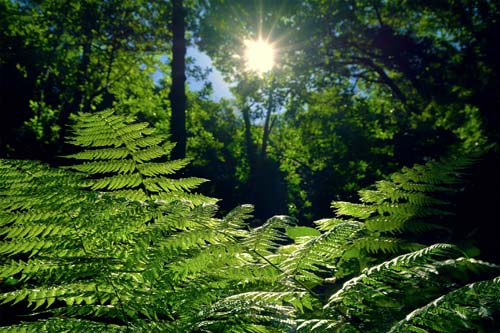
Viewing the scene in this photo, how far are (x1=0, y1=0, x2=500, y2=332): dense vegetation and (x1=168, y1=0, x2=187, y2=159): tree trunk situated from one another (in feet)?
0.22

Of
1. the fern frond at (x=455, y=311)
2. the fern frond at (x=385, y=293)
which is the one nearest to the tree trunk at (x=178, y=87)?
the fern frond at (x=385, y=293)

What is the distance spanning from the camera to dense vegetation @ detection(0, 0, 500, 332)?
115 centimetres

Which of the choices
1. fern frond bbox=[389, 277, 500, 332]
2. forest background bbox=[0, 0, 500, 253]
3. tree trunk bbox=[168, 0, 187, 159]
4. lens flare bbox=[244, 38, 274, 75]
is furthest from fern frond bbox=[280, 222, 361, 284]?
lens flare bbox=[244, 38, 274, 75]

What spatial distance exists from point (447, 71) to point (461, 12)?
2.71m

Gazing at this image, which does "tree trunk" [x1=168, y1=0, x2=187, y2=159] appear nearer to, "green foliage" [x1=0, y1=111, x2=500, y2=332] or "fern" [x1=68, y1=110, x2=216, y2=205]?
"fern" [x1=68, y1=110, x2=216, y2=205]

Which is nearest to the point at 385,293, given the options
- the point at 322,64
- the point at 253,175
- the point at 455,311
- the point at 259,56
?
the point at 455,311

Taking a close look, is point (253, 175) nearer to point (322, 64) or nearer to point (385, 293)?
point (322, 64)

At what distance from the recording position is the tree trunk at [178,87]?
33.2ft

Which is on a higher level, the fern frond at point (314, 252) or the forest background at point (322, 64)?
the forest background at point (322, 64)

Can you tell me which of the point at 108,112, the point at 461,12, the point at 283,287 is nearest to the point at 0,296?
the point at 283,287

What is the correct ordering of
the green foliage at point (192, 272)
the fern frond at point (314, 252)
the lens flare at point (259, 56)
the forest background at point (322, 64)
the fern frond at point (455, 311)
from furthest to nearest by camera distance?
the lens flare at point (259, 56) < the forest background at point (322, 64) < the fern frond at point (314, 252) < the green foliage at point (192, 272) < the fern frond at point (455, 311)

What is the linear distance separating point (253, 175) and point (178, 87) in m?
17.0

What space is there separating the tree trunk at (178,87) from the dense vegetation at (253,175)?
7cm

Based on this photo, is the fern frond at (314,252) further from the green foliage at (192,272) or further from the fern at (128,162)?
the fern at (128,162)
